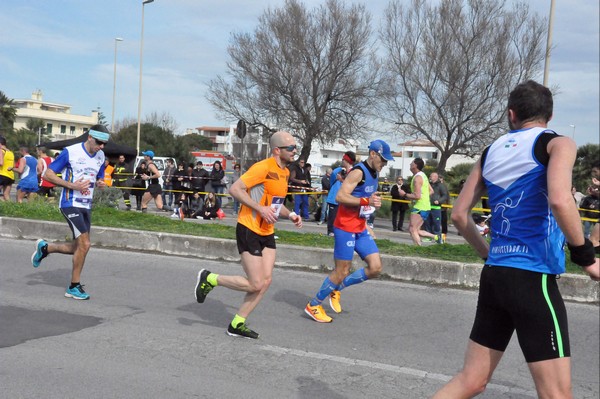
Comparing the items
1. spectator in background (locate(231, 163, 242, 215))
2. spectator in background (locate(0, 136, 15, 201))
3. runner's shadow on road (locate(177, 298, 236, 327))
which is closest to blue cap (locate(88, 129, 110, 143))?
runner's shadow on road (locate(177, 298, 236, 327))

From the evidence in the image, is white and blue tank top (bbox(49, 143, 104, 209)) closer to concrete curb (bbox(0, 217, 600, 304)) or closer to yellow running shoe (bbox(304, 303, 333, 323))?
yellow running shoe (bbox(304, 303, 333, 323))

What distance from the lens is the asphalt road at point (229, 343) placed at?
502cm

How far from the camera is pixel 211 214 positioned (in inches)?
803

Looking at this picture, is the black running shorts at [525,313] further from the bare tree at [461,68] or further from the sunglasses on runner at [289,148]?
the bare tree at [461,68]

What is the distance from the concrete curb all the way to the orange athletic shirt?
3.61 meters

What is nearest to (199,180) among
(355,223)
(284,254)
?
(284,254)

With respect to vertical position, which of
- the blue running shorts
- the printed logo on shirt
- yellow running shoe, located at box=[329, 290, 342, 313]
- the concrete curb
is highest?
the printed logo on shirt

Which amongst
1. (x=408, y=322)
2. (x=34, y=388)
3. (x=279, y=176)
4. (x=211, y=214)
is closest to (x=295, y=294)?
(x=408, y=322)

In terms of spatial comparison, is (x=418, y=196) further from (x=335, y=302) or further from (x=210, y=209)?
(x=210, y=209)

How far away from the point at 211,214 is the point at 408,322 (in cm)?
1360

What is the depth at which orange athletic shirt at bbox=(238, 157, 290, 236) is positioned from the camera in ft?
20.8

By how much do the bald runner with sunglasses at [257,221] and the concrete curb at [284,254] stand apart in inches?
138

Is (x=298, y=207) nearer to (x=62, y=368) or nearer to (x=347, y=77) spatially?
(x=347, y=77)

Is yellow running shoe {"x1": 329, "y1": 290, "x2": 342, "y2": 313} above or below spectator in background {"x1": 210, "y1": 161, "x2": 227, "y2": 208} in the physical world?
below
